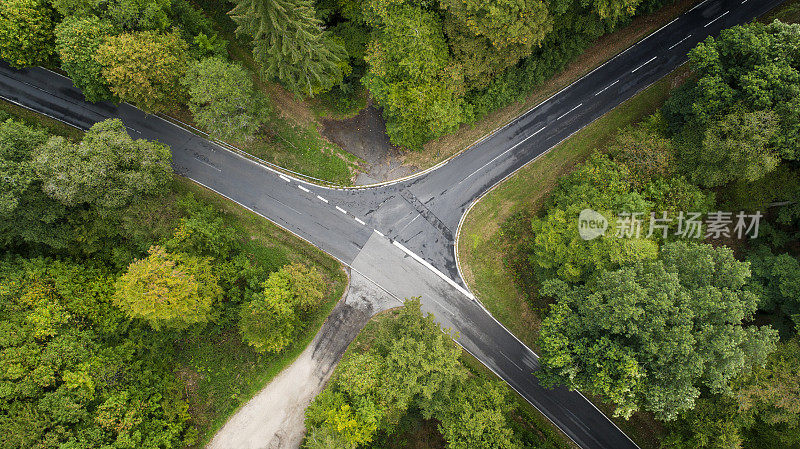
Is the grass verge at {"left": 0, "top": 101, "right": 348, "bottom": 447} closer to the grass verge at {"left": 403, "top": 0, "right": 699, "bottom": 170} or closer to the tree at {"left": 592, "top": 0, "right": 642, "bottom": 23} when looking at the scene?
the grass verge at {"left": 403, "top": 0, "right": 699, "bottom": 170}

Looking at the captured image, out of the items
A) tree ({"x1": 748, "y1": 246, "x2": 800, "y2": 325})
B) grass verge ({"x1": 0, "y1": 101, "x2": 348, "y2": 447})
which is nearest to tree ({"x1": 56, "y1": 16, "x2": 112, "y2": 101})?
grass verge ({"x1": 0, "y1": 101, "x2": 348, "y2": 447})

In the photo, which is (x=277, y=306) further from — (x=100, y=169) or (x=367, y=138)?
(x=367, y=138)

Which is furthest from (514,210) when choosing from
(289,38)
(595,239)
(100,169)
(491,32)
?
(100,169)

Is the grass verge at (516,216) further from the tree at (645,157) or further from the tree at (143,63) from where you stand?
the tree at (143,63)

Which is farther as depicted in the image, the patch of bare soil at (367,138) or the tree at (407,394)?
the patch of bare soil at (367,138)

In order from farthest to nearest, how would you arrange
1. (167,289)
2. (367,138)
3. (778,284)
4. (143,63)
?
(367,138)
(778,284)
(143,63)
(167,289)

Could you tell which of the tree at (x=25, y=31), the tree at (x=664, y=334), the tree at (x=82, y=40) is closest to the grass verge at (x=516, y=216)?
the tree at (x=664, y=334)

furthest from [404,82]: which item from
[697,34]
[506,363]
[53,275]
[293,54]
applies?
[53,275]
